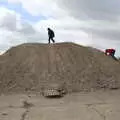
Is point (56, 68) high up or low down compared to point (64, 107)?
up

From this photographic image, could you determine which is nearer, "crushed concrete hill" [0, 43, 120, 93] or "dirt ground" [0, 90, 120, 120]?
"dirt ground" [0, 90, 120, 120]

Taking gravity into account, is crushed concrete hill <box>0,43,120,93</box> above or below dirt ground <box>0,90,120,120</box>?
above

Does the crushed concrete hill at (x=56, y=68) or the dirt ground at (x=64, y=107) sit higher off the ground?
the crushed concrete hill at (x=56, y=68)

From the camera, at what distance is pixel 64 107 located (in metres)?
24.9

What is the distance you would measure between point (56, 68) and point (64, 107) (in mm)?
5650

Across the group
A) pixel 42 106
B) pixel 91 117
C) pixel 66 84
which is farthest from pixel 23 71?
pixel 91 117

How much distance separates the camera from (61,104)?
25.7 m

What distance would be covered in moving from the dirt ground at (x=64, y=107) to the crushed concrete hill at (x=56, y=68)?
4.08 ft

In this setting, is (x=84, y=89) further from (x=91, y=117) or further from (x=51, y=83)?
(x=91, y=117)

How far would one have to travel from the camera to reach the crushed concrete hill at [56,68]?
29.1m

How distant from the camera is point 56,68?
30.1m

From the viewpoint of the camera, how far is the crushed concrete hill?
95.5 ft

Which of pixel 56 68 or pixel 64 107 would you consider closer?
pixel 64 107

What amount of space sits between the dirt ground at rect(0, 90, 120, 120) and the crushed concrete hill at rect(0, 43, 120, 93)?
1244 mm
